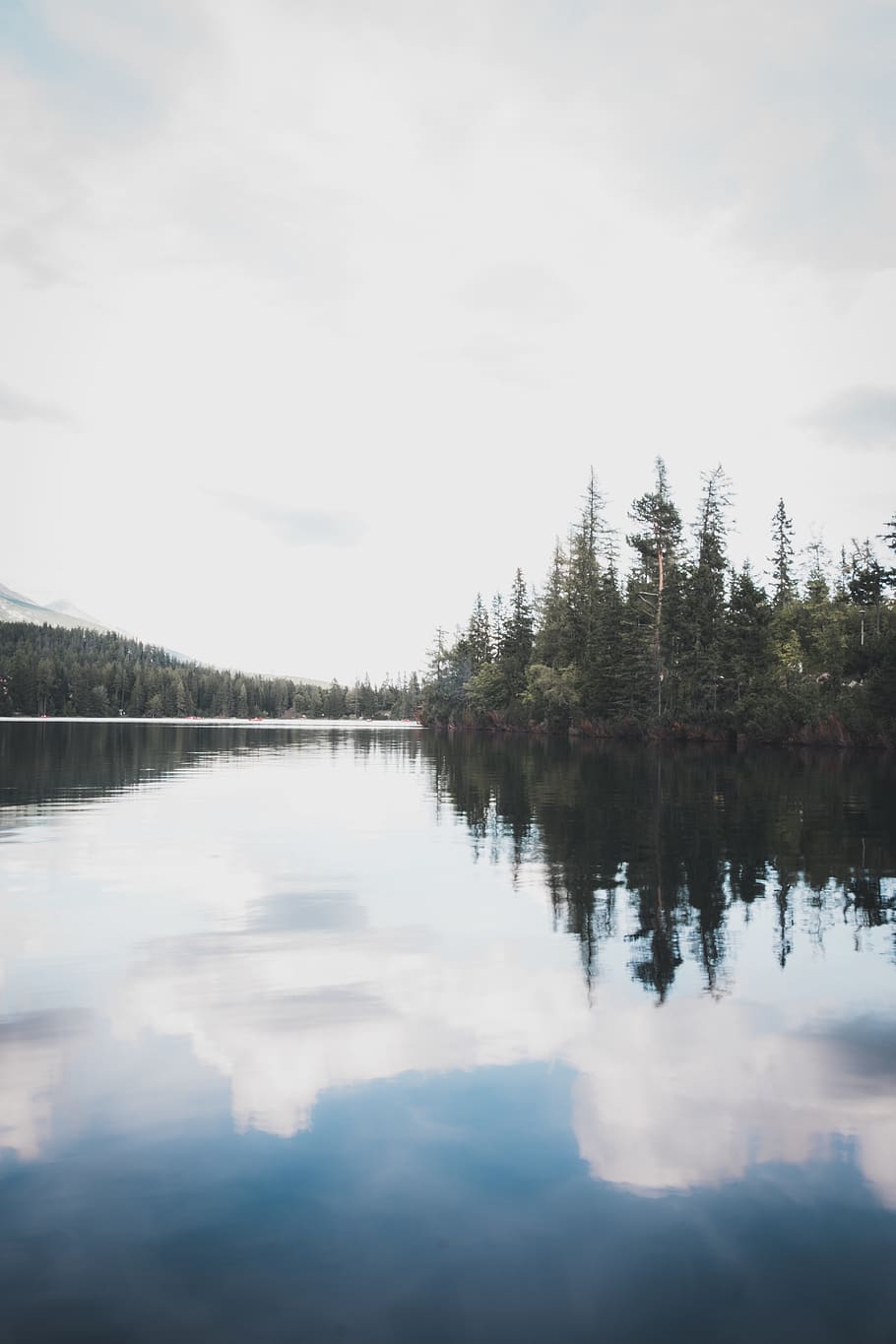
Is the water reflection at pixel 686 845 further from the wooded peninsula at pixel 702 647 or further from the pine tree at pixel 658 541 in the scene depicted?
the pine tree at pixel 658 541

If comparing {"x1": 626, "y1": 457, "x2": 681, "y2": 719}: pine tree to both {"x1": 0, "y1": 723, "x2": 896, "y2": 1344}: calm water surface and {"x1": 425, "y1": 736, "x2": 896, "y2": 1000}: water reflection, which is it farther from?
{"x1": 0, "y1": 723, "x2": 896, "y2": 1344}: calm water surface

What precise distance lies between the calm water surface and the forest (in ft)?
148

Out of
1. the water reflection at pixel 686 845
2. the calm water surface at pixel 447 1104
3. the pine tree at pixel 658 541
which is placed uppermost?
the pine tree at pixel 658 541

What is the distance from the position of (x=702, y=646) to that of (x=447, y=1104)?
6637 cm

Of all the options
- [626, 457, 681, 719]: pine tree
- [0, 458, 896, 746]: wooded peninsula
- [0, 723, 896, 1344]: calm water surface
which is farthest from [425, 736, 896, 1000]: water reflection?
Result: [626, 457, 681, 719]: pine tree

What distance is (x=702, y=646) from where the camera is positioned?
6875 cm

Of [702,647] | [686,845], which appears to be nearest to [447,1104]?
[686,845]

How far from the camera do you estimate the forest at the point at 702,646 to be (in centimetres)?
5709

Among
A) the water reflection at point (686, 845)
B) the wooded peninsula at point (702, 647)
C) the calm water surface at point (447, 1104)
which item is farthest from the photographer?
the wooded peninsula at point (702, 647)

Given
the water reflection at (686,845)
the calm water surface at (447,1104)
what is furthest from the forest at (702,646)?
the calm water surface at (447,1104)

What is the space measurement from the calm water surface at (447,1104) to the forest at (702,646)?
1781 inches

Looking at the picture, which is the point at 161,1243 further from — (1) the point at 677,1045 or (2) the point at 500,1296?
(1) the point at 677,1045

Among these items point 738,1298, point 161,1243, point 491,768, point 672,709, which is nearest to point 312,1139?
point 161,1243

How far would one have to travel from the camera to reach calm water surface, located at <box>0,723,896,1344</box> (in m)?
4.00
